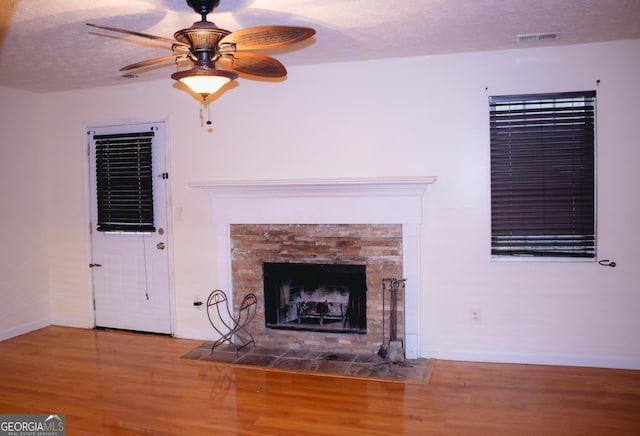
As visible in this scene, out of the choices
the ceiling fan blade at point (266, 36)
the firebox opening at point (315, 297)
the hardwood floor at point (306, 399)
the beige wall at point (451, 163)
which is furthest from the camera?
the firebox opening at point (315, 297)

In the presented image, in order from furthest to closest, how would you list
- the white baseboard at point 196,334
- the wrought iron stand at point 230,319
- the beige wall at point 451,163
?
the white baseboard at point 196,334 → the wrought iron stand at point 230,319 → the beige wall at point 451,163

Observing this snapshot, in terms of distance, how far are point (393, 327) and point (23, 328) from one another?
3.90m

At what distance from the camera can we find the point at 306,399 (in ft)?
11.9

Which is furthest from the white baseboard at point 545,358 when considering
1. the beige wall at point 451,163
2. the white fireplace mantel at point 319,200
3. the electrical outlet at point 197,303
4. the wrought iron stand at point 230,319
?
the electrical outlet at point 197,303

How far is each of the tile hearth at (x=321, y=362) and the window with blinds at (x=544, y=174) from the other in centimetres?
124

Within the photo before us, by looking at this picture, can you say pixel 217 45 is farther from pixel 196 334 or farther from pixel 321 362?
pixel 196 334

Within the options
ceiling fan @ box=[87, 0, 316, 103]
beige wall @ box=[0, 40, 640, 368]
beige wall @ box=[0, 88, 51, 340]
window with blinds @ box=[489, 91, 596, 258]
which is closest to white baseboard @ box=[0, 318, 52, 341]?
beige wall @ box=[0, 88, 51, 340]

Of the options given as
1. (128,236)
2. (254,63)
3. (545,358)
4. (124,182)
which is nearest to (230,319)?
(128,236)

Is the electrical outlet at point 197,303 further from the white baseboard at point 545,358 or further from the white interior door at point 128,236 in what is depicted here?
the white baseboard at point 545,358

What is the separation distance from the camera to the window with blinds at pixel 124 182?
17.2ft

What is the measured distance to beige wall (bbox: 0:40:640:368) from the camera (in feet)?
13.2

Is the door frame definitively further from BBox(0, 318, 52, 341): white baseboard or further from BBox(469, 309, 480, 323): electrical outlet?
BBox(469, 309, 480, 323): electrical outlet

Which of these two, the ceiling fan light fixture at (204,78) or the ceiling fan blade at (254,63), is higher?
the ceiling fan blade at (254,63)

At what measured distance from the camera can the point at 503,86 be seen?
4.16 metres
